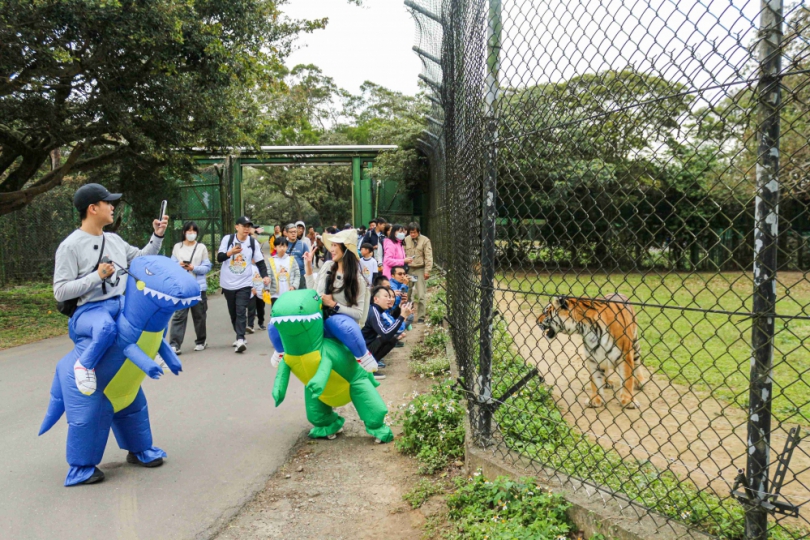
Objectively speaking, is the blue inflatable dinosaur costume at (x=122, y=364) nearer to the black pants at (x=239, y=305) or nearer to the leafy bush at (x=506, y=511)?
the leafy bush at (x=506, y=511)

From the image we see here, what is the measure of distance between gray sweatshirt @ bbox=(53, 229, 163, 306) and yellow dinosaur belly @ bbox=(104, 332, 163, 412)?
46 cm

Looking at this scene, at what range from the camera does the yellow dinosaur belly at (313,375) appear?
470 cm

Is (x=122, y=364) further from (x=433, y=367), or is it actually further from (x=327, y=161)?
(x=327, y=161)

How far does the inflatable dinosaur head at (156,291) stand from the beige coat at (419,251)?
6.47m

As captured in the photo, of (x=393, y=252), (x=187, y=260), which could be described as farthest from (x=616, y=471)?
(x=393, y=252)

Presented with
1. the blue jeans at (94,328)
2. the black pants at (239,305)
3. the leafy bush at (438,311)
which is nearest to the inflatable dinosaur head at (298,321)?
the blue jeans at (94,328)

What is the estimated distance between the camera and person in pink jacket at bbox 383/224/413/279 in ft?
32.9

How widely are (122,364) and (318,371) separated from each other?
4.67 ft

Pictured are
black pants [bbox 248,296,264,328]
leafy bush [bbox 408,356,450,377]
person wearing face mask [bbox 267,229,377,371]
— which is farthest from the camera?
black pants [bbox 248,296,264,328]

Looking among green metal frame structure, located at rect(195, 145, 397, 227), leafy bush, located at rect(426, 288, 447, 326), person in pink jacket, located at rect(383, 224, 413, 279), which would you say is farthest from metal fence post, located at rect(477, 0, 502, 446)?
green metal frame structure, located at rect(195, 145, 397, 227)

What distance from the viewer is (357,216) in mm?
22500

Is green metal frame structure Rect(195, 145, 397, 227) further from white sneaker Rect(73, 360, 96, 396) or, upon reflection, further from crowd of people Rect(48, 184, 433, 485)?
white sneaker Rect(73, 360, 96, 396)

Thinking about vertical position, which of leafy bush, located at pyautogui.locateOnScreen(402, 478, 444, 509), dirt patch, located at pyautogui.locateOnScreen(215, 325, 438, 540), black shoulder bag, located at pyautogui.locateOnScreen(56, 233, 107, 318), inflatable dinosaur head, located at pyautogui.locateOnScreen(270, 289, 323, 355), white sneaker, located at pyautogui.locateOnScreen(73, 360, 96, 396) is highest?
black shoulder bag, located at pyautogui.locateOnScreen(56, 233, 107, 318)

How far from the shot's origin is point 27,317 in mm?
11562
